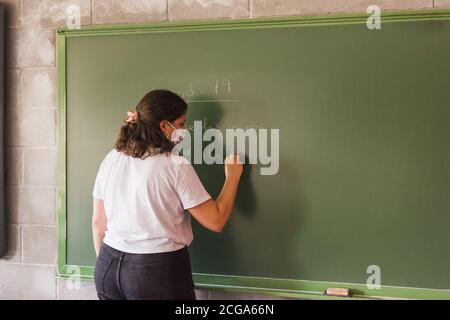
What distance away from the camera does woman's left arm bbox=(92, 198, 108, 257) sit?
195 centimetres

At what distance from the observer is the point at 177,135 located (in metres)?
1.97

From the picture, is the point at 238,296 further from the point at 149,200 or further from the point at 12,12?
the point at 12,12

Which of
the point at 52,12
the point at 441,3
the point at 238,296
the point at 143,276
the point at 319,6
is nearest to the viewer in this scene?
the point at 143,276

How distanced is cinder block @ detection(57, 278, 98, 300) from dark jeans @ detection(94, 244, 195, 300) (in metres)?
0.52

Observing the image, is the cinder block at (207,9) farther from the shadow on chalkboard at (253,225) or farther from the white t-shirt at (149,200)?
the white t-shirt at (149,200)

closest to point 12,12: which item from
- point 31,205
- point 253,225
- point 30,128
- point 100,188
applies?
point 30,128

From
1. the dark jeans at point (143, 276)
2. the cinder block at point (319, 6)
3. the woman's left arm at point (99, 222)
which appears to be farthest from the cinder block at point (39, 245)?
the cinder block at point (319, 6)

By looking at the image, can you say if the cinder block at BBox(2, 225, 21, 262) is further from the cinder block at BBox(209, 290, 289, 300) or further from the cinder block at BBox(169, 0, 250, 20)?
the cinder block at BBox(169, 0, 250, 20)

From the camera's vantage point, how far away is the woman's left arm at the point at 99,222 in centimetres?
195

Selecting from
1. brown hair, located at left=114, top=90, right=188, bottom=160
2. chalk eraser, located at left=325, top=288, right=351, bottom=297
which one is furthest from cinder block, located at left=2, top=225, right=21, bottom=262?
chalk eraser, located at left=325, top=288, right=351, bottom=297

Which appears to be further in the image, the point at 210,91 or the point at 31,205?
the point at 31,205

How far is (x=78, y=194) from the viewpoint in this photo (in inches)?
87.5

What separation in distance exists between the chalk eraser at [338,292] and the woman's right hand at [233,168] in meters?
0.63

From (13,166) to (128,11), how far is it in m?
1.00
